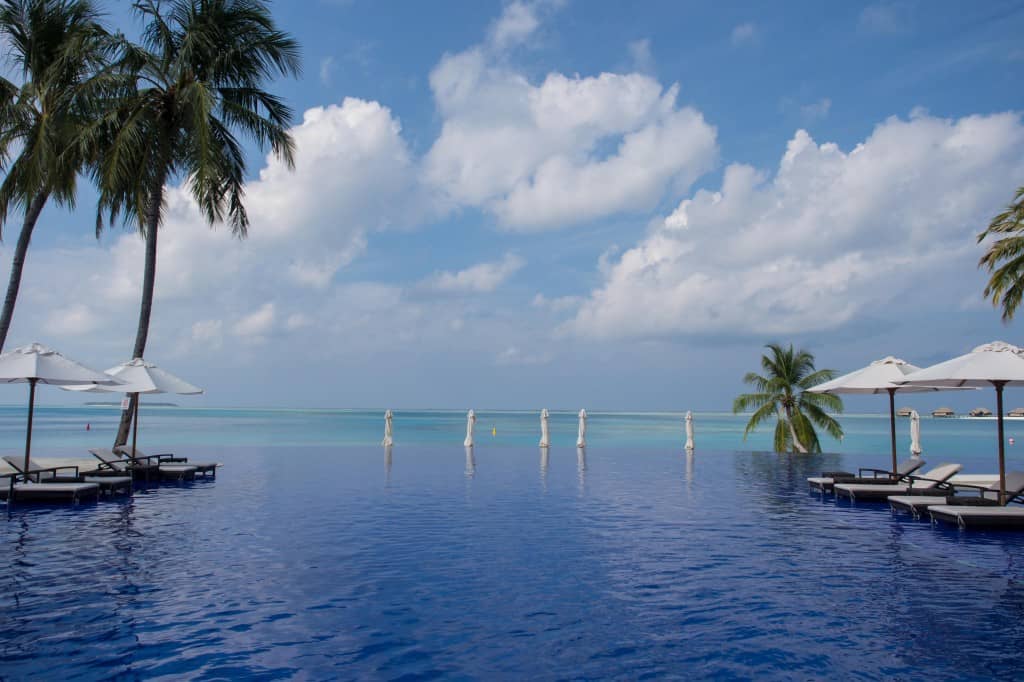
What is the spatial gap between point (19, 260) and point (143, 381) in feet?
18.4

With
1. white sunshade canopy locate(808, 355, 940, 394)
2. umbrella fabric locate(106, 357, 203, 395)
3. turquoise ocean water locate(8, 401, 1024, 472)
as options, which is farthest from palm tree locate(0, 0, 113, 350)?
white sunshade canopy locate(808, 355, 940, 394)

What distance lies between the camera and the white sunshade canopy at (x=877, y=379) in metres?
14.6

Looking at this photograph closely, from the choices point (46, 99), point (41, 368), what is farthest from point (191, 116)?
point (41, 368)

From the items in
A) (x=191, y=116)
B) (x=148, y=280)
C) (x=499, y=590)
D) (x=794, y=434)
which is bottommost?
(x=499, y=590)

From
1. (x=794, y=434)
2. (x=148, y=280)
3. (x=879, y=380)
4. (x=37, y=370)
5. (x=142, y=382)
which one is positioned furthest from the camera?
(x=794, y=434)

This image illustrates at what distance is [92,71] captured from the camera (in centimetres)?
1838

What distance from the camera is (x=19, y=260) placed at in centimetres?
1767

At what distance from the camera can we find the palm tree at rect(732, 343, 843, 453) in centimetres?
2722

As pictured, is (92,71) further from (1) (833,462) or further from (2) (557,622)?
(1) (833,462)

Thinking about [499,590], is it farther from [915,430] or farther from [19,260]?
[915,430]

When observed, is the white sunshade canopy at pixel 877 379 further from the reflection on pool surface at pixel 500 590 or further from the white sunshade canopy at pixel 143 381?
the white sunshade canopy at pixel 143 381

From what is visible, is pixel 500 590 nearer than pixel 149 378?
Yes

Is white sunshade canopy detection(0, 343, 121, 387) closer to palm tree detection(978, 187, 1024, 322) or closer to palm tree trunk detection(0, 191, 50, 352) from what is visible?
palm tree trunk detection(0, 191, 50, 352)

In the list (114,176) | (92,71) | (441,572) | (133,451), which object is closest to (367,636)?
(441,572)
